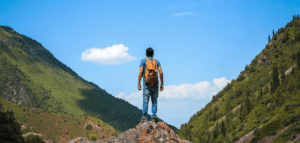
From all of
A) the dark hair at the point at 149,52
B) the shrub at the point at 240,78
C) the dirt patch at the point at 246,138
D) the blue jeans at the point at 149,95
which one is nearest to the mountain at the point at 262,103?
the dirt patch at the point at 246,138

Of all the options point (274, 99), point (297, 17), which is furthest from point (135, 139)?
point (297, 17)

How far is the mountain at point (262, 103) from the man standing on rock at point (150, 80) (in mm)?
56648

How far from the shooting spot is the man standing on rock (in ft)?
47.8

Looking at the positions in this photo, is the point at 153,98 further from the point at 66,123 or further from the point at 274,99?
the point at 66,123

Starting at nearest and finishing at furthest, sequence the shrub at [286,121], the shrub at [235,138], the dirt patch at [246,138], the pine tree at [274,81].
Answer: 1. the shrub at [286,121]
2. the dirt patch at [246,138]
3. the shrub at [235,138]
4. the pine tree at [274,81]

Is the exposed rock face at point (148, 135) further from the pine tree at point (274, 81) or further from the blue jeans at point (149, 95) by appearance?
the pine tree at point (274, 81)

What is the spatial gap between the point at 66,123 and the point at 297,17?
150 meters

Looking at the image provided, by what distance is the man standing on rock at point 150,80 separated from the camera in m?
14.6

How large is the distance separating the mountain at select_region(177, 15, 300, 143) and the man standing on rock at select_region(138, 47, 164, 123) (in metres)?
56.6

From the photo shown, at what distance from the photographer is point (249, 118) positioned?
315ft

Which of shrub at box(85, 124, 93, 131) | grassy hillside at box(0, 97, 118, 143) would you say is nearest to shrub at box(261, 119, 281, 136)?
grassy hillside at box(0, 97, 118, 143)

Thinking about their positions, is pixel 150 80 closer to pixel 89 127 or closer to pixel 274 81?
pixel 274 81

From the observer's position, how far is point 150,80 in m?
14.6

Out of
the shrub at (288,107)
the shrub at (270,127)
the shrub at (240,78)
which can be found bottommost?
the shrub at (270,127)
